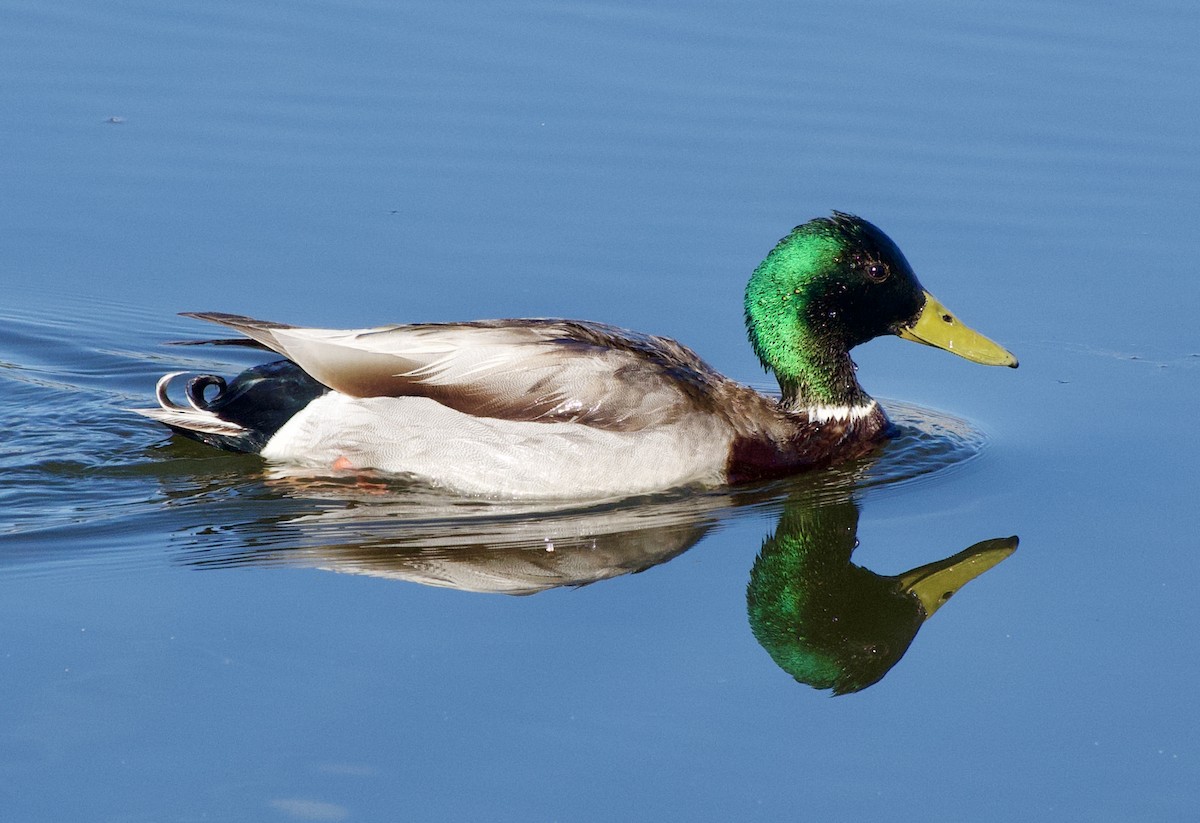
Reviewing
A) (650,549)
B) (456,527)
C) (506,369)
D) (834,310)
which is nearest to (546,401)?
(506,369)

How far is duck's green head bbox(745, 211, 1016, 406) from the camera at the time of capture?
29.1ft

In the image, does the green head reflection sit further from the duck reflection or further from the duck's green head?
the duck's green head

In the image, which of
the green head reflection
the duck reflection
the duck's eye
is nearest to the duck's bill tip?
the duck's eye

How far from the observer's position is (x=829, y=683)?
6.61 metres

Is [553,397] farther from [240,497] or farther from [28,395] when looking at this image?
[28,395]

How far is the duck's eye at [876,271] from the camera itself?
29.1 feet

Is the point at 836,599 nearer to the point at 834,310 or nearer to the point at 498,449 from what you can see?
the point at 498,449

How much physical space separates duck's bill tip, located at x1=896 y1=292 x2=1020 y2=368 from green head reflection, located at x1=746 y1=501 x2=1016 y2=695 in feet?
4.05

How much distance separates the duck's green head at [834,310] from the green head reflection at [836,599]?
102 cm

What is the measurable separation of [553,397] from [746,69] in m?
4.98

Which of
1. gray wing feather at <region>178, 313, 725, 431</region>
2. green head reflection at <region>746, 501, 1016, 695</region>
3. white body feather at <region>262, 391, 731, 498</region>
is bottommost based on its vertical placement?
green head reflection at <region>746, 501, 1016, 695</region>

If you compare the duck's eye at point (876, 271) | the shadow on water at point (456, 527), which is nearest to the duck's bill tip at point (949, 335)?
the duck's eye at point (876, 271)

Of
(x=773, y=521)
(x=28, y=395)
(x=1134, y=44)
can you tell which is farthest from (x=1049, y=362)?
(x=28, y=395)

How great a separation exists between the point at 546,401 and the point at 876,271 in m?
1.79
